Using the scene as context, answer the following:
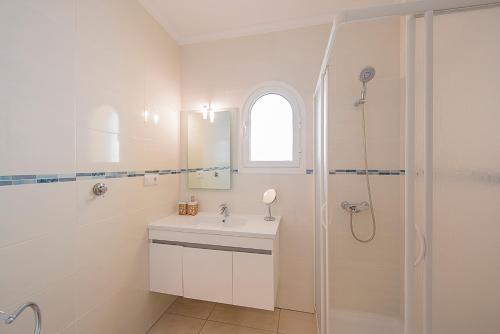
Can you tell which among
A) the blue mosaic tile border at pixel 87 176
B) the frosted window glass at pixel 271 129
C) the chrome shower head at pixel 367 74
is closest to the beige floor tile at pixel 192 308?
the blue mosaic tile border at pixel 87 176

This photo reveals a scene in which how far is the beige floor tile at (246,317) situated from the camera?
169 cm

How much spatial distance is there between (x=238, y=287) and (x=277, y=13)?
2251 mm

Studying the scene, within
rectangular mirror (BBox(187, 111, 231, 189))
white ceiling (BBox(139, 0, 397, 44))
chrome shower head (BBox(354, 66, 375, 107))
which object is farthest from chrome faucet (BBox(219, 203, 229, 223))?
white ceiling (BBox(139, 0, 397, 44))

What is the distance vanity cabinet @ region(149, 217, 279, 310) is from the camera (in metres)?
1.44

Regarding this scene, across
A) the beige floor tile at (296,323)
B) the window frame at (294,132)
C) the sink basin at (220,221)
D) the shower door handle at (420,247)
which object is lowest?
the beige floor tile at (296,323)

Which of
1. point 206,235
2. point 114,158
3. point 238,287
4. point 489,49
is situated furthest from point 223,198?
point 489,49

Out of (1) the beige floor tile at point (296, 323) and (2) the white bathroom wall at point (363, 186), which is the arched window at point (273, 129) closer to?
(2) the white bathroom wall at point (363, 186)

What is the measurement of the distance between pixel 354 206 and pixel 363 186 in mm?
158

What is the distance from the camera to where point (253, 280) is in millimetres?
1446

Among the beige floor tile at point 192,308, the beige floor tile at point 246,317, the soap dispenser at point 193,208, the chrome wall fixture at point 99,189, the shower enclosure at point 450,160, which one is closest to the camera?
the shower enclosure at point 450,160

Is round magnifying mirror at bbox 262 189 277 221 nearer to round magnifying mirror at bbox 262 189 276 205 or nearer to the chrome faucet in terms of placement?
round magnifying mirror at bbox 262 189 276 205

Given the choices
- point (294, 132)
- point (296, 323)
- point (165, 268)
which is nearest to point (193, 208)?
point (165, 268)

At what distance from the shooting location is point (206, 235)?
1.54 m

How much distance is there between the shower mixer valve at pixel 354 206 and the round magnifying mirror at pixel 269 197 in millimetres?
583
